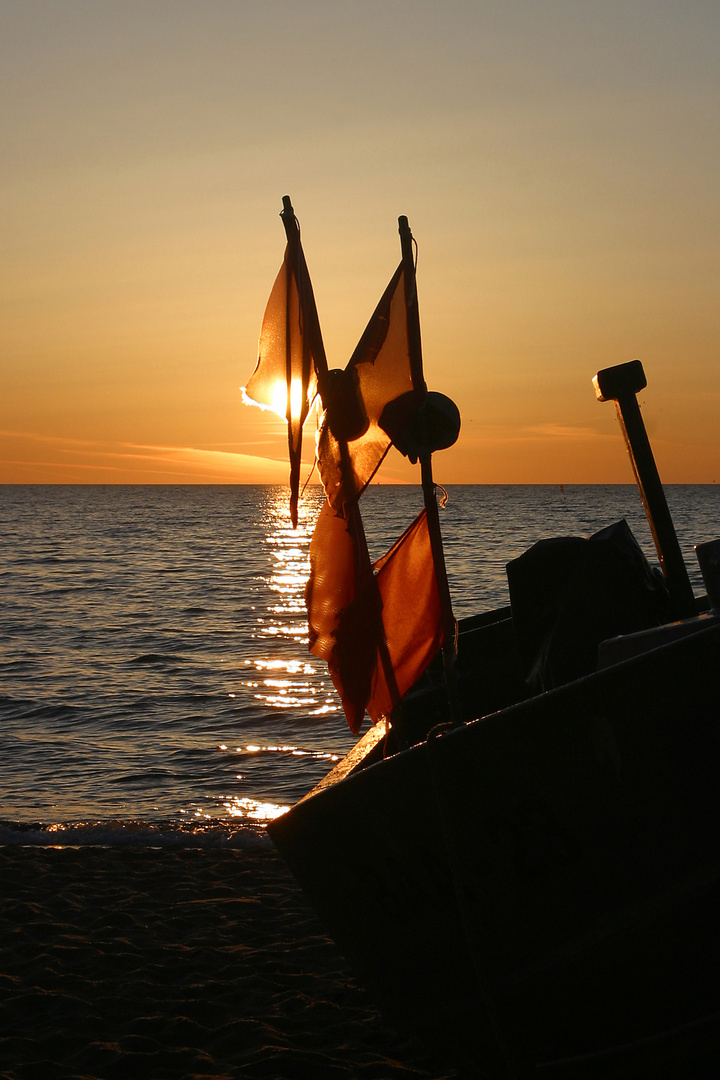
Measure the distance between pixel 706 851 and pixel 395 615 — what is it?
1992mm

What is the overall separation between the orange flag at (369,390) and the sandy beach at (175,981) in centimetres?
317

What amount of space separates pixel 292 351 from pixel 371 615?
5.15 feet

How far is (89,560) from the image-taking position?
50.3m

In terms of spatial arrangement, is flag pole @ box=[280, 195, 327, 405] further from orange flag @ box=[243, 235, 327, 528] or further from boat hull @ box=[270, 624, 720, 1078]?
boat hull @ box=[270, 624, 720, 1078]

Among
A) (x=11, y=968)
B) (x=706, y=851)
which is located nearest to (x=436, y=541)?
(x=706, y=851)

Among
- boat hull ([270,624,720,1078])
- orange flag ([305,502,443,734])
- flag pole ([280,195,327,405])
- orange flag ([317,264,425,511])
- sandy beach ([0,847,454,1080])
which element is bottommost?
sandy beach ([0,847,454,1080])

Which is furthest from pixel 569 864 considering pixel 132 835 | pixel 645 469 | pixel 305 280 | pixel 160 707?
pixel 160 707

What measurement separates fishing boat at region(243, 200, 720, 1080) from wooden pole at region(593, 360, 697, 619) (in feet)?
0.04

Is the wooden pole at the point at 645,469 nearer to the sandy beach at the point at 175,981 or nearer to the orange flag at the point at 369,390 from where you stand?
the orange flag at the point at 369,390

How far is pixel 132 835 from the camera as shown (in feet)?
30.3

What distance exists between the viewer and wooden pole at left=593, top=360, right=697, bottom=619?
499 centimetres

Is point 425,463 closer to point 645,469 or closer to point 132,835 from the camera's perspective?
point 645,469

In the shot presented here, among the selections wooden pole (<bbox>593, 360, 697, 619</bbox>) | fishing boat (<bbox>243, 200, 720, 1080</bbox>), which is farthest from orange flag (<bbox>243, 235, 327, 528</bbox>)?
wooden pole (<bbox>593, 360, 697, 619</bbox>)

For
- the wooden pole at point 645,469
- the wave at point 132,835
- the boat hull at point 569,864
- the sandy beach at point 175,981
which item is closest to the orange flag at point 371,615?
the boat hull at point 569,864
